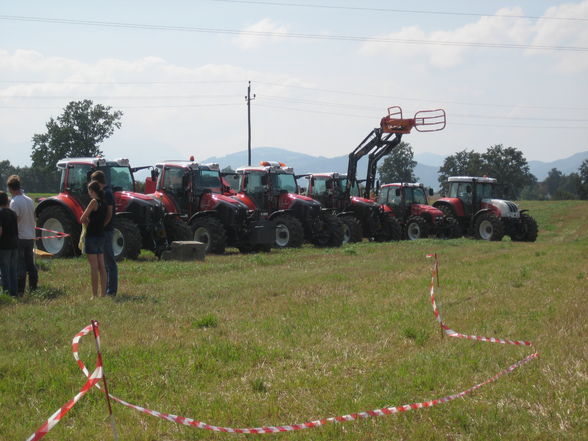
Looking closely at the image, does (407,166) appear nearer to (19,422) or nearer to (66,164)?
(66,164)

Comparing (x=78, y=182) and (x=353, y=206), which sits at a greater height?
(x=78, y=182)

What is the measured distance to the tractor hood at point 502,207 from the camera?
81.8 feet

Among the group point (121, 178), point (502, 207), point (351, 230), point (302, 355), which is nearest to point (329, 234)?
point (351, 230)

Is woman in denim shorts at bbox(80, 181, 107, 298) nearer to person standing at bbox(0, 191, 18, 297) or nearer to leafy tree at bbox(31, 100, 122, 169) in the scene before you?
person standing at bbox(0, 191, 18, 297)

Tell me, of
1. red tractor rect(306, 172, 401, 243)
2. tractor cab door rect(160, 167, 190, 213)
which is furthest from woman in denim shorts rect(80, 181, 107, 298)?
red tractor rect(306, 172, 401, 243)

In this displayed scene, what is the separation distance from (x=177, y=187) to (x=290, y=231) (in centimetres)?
356

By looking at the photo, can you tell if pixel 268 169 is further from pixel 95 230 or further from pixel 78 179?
pixel 95 230

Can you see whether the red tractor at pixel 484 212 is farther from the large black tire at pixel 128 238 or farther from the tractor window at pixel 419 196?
the large black tire at pixel 128 238

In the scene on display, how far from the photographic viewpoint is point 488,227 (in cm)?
2473

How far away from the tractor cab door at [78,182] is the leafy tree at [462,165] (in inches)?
2496

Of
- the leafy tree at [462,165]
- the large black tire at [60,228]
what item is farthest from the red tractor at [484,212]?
the leafy tree at [462,165]

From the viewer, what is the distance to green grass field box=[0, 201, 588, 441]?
4844mm

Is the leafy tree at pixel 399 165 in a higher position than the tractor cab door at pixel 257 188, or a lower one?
higher

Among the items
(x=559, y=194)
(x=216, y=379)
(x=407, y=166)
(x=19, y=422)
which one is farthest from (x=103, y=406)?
(x=559, y=194)
